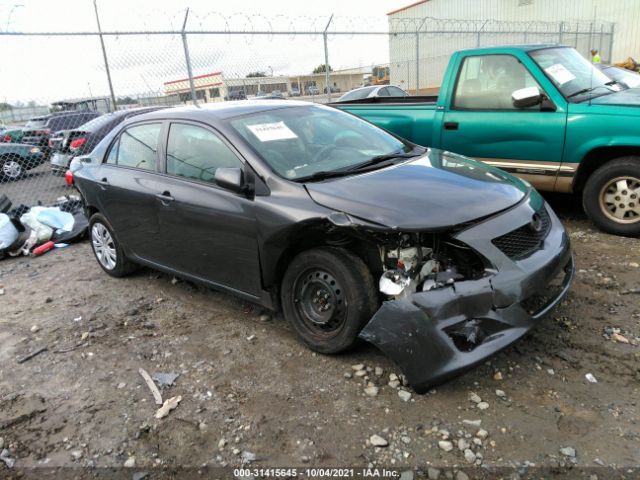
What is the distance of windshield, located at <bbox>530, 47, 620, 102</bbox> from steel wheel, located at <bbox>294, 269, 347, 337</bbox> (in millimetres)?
3574

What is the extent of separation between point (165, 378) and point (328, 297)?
1248 mm

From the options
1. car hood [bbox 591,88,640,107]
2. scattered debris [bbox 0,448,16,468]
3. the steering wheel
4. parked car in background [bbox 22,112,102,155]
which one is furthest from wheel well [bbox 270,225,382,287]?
parked car in background [bbox 22,112,102,155]

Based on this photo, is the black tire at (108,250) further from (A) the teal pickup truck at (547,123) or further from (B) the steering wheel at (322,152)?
(A) the teal pickup truck at (547,123)

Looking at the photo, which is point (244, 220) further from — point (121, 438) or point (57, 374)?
point (57, 374)

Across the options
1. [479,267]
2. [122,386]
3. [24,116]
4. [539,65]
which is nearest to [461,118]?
[539,65]

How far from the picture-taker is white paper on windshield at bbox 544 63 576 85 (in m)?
5.13

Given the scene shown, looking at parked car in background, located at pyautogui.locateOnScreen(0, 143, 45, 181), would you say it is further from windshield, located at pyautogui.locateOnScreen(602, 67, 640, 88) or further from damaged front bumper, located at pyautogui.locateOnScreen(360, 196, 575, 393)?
windshield, located at pyautogui.locateOnScreen(602, 67, 640, 88)

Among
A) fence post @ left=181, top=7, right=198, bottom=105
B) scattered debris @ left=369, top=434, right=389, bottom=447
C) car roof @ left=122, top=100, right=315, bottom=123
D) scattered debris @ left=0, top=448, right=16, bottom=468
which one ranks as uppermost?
fence post @ left=181, top=7, right=198, bottom=105

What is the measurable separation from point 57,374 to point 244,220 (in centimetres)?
176

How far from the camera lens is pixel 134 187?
4.29 meters

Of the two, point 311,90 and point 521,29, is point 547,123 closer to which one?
point 311,90

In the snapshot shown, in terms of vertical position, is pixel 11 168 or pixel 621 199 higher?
pixel 621 199

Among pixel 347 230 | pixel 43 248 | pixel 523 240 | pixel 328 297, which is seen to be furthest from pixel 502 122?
pixel 43 248

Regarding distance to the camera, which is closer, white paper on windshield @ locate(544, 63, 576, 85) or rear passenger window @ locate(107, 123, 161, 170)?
rear passenger window @ locate(107, 123, 161, 170)
